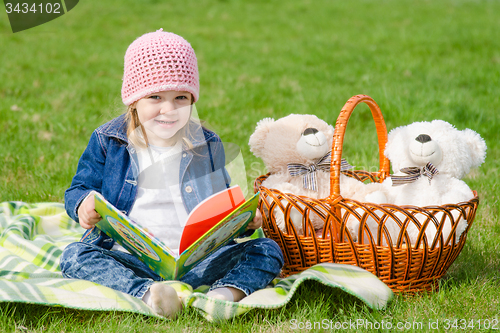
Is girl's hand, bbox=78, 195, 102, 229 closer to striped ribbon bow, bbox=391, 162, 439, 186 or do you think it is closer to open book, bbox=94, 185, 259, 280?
open book, bbox=94, 185, 259, 280

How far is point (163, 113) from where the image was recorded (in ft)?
6.09

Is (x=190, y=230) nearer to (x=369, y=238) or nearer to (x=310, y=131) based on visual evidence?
(x=369, y=238)

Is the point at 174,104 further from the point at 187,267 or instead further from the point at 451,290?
the point at 451,290

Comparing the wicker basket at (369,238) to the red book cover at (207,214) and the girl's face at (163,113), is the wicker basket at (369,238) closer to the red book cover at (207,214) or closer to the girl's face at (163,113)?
the red book cover at (207,214)

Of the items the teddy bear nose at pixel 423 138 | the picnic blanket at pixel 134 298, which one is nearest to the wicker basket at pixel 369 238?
the picnic blanket at pixel 134 298

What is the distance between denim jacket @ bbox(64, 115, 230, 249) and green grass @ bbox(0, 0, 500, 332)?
7.7 inches

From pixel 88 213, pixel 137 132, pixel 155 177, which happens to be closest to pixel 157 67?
pixel 137 132

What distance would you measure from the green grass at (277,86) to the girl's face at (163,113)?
278 millimetres

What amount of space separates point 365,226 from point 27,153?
2.35 meters

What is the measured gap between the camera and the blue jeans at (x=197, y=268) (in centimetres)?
172

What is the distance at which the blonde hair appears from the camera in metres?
1.94

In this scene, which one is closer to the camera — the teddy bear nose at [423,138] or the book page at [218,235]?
the book page at [218,235]

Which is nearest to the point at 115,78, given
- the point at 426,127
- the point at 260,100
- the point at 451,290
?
the point at 260,100

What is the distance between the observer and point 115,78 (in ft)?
16.3
